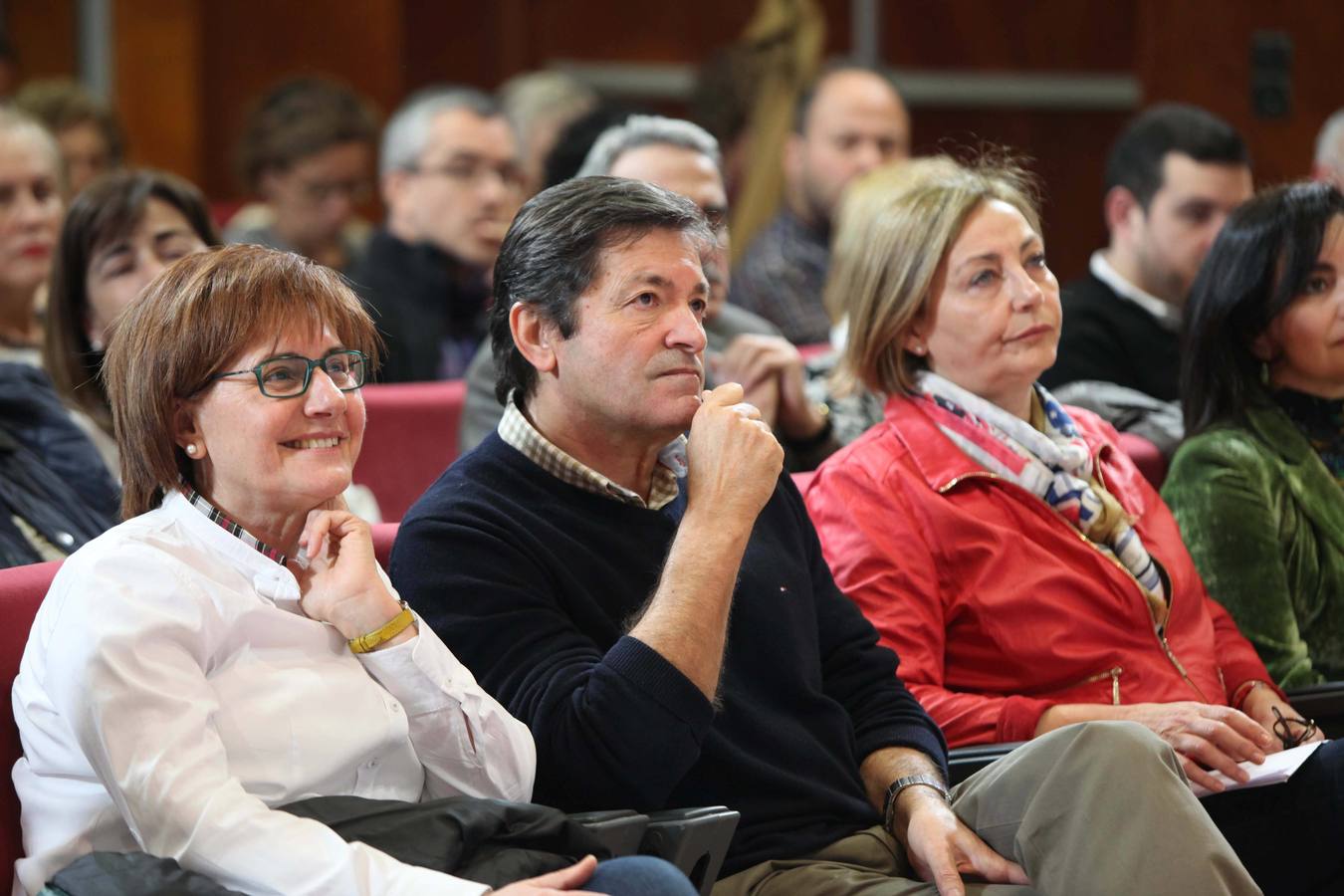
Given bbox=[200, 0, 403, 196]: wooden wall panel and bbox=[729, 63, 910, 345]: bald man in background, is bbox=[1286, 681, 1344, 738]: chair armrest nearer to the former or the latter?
bbox=[729, 63, 910, 345]: bald man in background

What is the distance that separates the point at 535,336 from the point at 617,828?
1.91ft

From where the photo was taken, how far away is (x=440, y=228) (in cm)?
437

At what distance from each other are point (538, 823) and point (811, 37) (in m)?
4.58

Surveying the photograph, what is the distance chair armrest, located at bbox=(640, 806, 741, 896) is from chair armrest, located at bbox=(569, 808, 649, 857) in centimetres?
2

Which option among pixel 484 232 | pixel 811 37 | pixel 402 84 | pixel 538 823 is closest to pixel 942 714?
pixel 538 823

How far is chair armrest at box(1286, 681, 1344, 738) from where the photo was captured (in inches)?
93.4

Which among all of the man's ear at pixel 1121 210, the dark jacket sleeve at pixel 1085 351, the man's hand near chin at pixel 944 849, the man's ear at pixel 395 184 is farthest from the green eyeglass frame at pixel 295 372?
the man's ear at pixel 395 184

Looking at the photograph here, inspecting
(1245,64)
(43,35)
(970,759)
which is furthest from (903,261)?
(43,35)

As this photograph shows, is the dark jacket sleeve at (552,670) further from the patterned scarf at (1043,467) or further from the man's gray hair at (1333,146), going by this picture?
the man's gray hair at (1333,146)

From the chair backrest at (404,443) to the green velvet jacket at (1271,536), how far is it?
1.30 m

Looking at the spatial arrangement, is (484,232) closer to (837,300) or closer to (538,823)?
(837,300)

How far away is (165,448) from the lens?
1.67 m

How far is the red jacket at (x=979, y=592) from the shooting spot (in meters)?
2.21

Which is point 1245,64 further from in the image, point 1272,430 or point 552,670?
point 552,670
